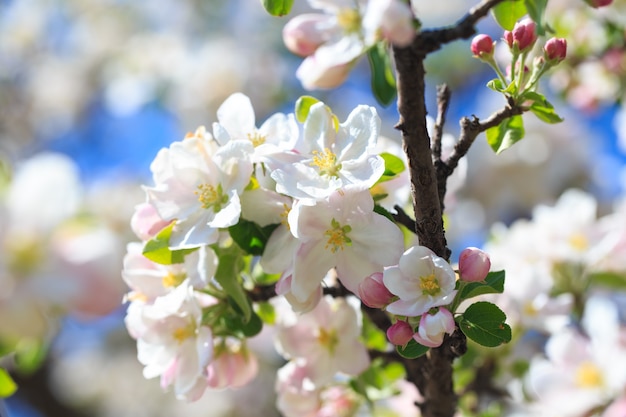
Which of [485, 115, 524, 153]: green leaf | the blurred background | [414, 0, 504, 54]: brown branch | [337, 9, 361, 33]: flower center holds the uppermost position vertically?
[414, 0, 504, 54]: brown branch

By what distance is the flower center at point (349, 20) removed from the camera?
3.41 ft

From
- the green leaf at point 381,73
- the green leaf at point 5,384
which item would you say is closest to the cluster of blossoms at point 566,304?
the green leaf at point 381,73

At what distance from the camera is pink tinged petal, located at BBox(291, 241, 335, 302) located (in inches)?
33.0

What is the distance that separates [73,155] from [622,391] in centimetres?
403

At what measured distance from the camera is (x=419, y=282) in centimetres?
79

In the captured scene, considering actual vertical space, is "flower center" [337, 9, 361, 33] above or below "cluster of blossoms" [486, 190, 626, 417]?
above

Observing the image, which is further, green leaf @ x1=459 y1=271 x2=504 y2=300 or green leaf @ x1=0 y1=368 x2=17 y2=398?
green leaf @ x1=0 y1=368 x2=17 y2=398

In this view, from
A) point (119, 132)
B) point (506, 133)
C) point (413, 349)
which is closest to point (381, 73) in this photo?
point (506, 133)

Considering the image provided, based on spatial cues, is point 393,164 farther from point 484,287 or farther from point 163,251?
point 163,251

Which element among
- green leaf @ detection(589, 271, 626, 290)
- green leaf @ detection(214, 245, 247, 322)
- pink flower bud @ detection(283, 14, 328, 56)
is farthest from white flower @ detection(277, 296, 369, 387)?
green leaf @ detection(589, 271, 626, 290)

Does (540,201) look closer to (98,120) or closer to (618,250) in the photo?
(618,250)

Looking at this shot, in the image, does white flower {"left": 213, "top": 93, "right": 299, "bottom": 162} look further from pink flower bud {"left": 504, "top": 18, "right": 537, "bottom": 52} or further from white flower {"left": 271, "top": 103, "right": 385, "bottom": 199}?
pink flower bud {"left": 504, "top": 18, "right": 537, "bottom": 52}

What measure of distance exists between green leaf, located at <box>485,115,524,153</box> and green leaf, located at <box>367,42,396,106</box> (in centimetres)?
17

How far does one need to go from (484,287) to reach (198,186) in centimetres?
36
